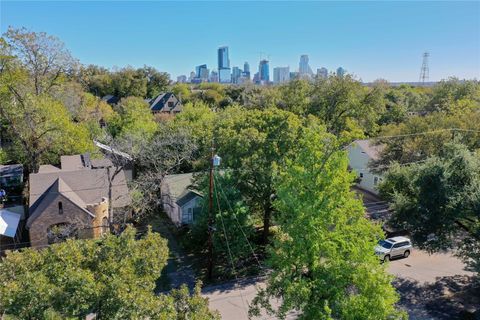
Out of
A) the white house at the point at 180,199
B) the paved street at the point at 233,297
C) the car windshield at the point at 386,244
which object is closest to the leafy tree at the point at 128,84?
the white house at the point at 180,199

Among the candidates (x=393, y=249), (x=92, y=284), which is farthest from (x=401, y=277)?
(x=92, y=284)

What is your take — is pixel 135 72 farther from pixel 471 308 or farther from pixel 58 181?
pixel 471 308

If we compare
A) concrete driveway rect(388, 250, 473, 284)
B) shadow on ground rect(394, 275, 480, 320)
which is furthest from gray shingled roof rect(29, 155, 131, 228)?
concrete driveway rect(388, 250, 473, 284)

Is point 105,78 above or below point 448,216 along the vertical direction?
above

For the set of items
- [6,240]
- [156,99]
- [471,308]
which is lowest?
[471,308]

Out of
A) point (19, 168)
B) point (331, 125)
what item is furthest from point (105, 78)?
point (331, 125)

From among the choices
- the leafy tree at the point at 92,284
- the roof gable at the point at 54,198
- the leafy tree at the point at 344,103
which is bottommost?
the roof gable at the point at 54,198

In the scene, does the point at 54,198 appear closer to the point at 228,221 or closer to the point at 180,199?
the point at 180,199

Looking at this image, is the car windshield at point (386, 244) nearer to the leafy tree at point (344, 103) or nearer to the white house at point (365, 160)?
the white house at point (365, 160)
